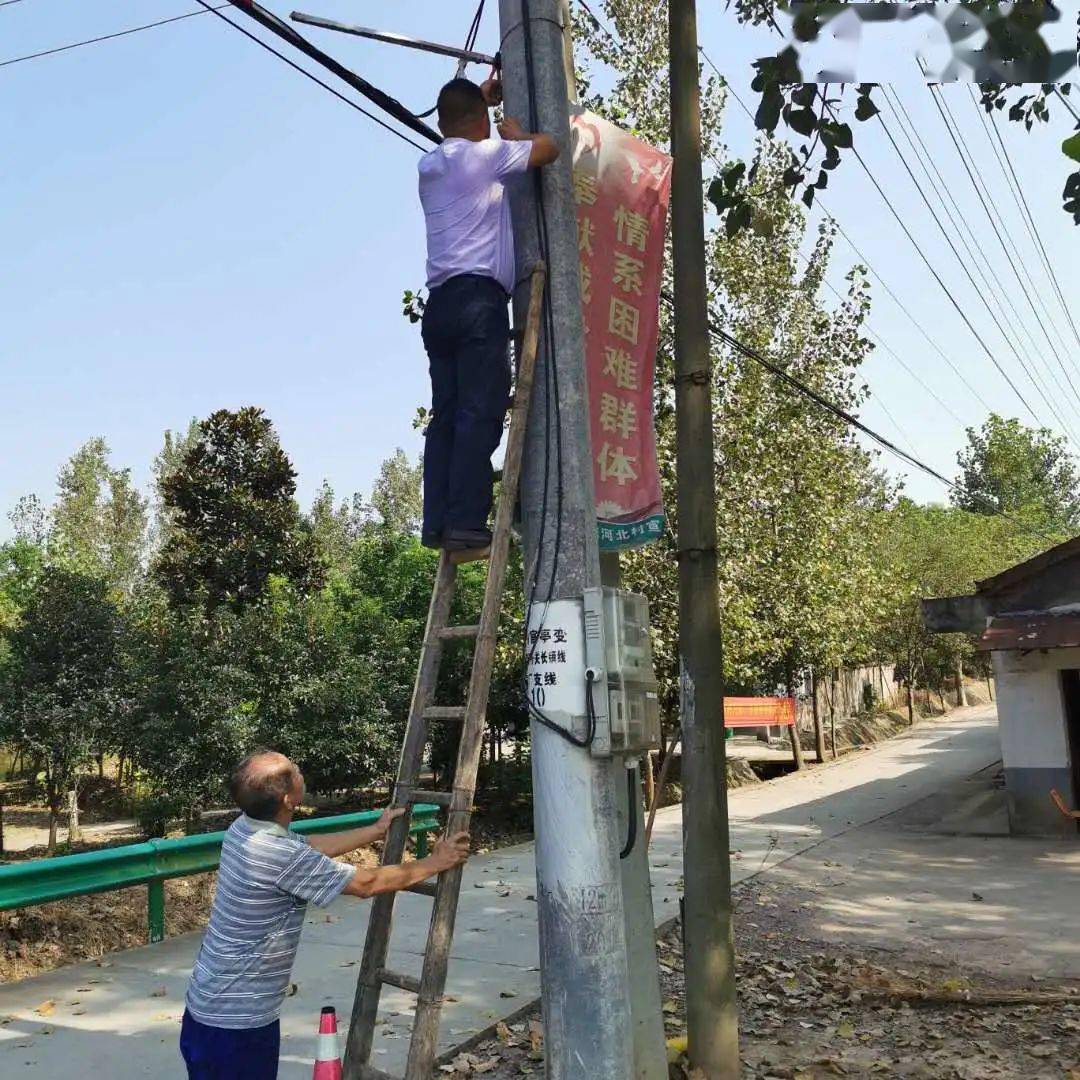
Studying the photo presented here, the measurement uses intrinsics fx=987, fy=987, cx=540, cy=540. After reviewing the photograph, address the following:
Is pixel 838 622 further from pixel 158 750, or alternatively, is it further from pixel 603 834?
pixel 603 834

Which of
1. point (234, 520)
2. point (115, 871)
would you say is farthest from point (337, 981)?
point (234, 520)

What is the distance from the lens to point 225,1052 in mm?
3068

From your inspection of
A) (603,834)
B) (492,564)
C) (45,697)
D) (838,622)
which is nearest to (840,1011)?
(603,834)

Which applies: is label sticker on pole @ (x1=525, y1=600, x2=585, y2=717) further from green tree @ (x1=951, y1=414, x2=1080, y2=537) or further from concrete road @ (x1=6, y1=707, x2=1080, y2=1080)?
green tree @ (x1=951, y1=414, x2=1080, y2=537)

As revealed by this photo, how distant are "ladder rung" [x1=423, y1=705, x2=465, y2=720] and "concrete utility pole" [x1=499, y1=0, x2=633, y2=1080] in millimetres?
255

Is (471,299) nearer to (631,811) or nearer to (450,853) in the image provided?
(450,853)

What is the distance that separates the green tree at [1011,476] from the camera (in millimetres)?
62688

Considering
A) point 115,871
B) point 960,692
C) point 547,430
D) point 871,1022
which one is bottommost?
point 960,692

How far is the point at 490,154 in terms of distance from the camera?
141 inches

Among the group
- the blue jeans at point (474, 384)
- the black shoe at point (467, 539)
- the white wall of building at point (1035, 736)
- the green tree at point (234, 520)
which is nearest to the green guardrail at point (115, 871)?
the black shoe at point (467, 539)

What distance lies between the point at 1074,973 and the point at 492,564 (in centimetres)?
602

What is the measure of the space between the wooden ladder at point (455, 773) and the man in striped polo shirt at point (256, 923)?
0.17 metres

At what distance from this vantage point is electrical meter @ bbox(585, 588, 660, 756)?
318 centimetres

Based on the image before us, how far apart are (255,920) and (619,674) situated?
139 cm
